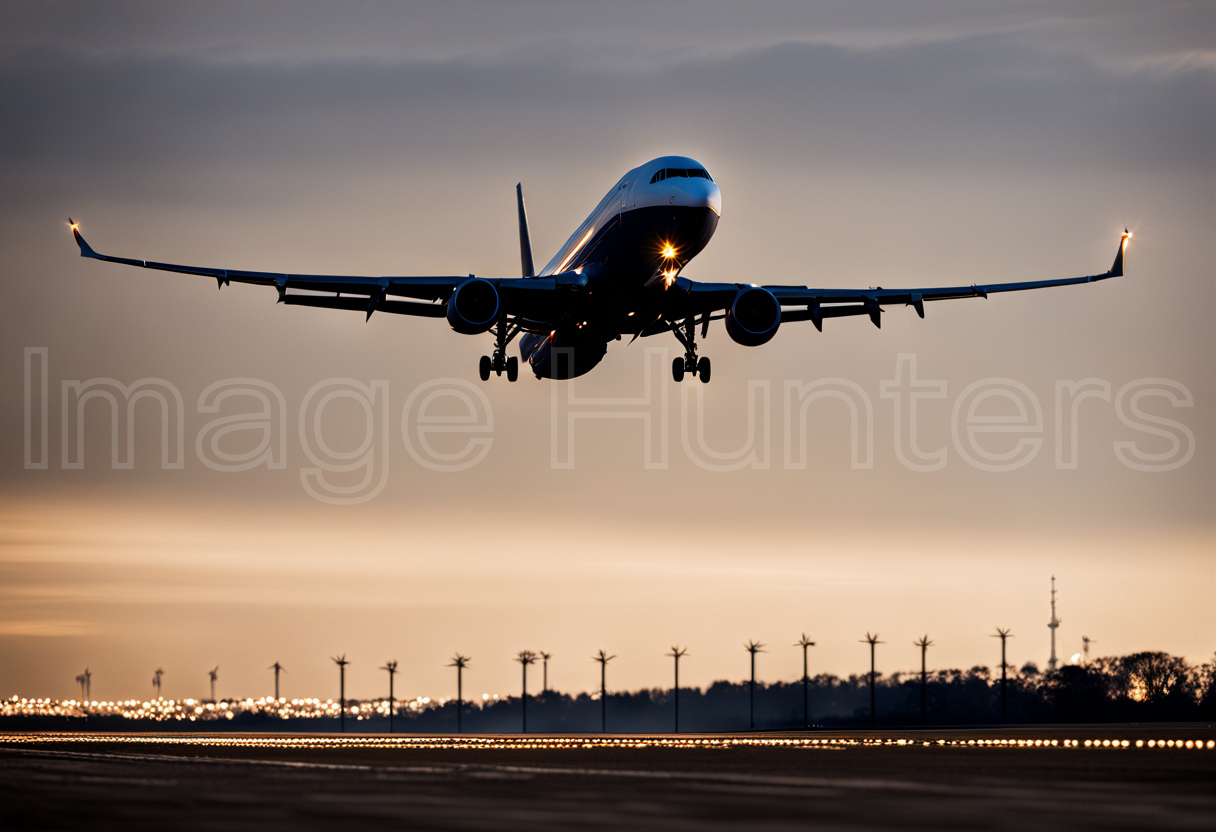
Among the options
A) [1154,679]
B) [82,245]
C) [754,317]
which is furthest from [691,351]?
[1154,679]

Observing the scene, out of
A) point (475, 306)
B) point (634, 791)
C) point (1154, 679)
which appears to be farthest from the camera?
point (1154, 679)

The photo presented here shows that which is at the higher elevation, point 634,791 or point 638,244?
point 638,244

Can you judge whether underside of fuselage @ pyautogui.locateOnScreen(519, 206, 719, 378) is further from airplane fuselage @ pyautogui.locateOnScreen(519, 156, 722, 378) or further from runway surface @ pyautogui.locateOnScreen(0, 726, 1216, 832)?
runway surface @ pyautogui.locateOnScreen(0, 726, 1216, 832)

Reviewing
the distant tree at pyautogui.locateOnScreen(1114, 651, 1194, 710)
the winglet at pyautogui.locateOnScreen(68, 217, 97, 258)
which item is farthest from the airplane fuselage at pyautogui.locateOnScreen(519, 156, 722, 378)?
the distant tree at pyautogui.locateOnScreen(1114, 651, 1194, 710)

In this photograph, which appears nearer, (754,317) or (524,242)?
(754,317)

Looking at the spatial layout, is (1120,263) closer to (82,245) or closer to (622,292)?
(622,292)

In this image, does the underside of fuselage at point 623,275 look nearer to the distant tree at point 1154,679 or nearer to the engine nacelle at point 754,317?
the engine nacelle at point 754,317

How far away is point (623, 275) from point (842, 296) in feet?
39.4

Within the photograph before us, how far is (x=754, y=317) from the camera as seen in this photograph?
55.0 metres

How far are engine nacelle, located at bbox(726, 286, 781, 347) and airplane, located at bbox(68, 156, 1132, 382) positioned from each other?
0.13ft

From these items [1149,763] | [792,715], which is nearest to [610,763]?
[1149,763]

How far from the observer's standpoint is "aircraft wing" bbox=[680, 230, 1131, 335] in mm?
56281

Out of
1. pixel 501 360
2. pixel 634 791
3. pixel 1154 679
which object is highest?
pixel 501 360

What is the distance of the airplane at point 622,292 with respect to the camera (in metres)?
49.9
